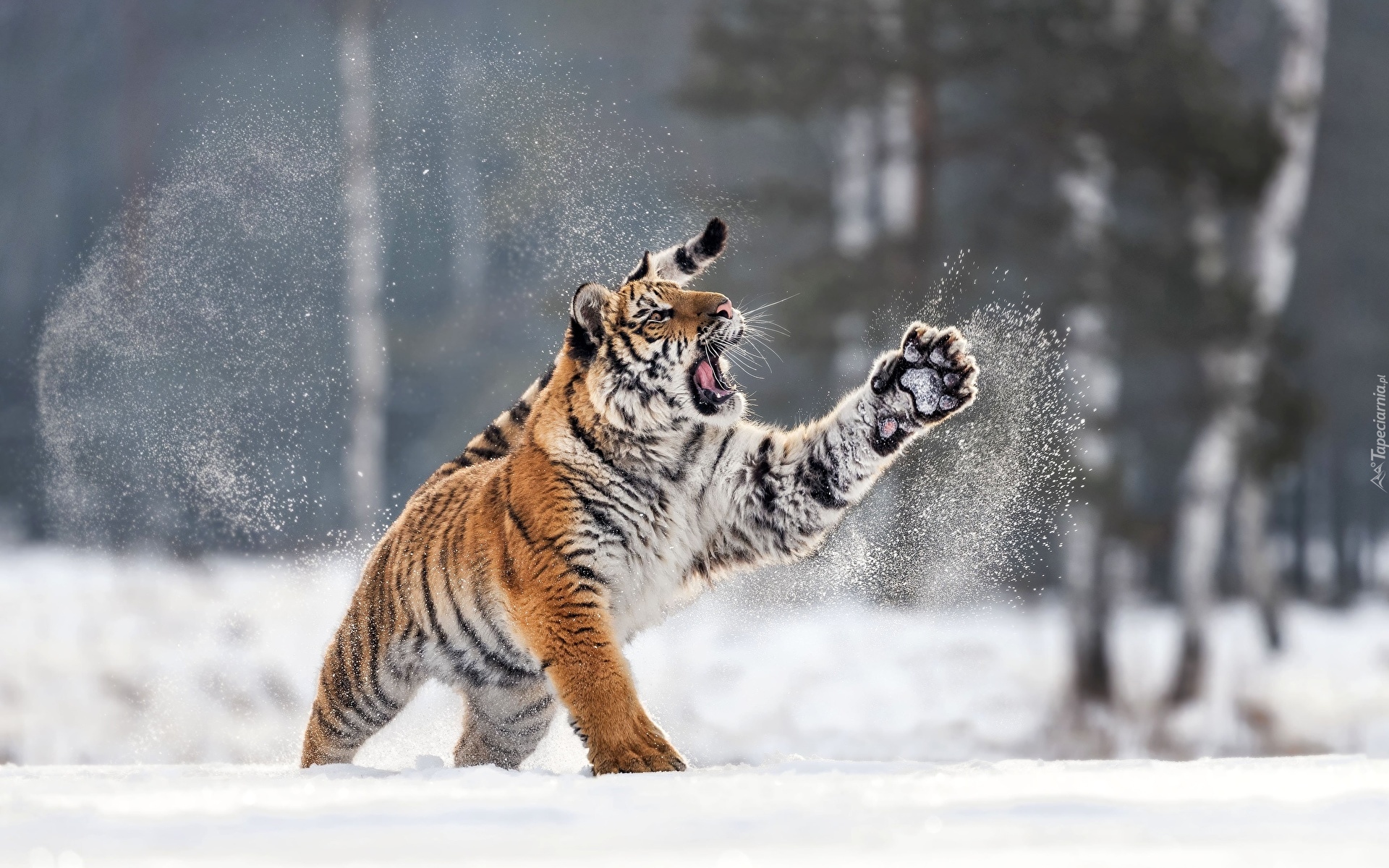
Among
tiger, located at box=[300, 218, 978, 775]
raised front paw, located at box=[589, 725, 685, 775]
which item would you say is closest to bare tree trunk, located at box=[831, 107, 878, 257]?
tiger, located at box=[300, 218, 978, 775]

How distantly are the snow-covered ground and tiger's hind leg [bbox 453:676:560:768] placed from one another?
18.7 feet

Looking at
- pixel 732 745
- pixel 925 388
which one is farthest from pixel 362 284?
pixel 925 388

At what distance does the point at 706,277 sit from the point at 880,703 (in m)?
3.73

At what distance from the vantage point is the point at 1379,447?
16.3 metres

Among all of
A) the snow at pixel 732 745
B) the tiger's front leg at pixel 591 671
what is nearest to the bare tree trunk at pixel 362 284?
the snow at pixel 732 745

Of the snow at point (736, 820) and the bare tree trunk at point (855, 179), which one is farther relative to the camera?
the bare tree trunk at point (855, 179)

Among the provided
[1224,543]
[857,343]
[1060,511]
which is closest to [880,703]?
[1060,511]

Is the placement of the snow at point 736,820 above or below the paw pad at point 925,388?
below

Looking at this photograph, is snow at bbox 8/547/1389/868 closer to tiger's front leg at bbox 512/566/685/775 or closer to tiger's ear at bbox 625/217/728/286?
tiger's front leg at bbox 512/566/685/775

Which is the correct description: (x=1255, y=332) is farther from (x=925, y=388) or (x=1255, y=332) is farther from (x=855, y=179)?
(x=925, y=388)

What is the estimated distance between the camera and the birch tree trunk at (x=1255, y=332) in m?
12.6

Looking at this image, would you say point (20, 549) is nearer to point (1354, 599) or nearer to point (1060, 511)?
point (1060, 511)

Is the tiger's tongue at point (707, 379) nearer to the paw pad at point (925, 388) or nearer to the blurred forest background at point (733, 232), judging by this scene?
the paw pad at point (925, 388)

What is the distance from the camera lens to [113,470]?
558 inches
